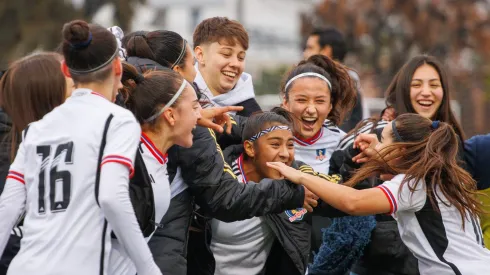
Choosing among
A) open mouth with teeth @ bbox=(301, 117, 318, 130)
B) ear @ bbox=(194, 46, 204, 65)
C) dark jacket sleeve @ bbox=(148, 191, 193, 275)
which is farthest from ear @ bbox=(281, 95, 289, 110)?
dark jacket sleeve @ bbox=(148, 191, 193, 275)

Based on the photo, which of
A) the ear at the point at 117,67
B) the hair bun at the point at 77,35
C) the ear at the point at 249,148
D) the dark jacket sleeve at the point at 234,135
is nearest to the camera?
the hair bun at the point at 77,35

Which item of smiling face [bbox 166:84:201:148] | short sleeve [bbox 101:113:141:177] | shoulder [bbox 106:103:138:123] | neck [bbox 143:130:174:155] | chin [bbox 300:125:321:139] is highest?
shoulder [bbox 106:103:138:123]

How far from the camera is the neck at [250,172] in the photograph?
5.78 meters

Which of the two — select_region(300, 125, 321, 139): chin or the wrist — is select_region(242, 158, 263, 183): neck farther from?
select_region(300, 125, 321, 139): chin

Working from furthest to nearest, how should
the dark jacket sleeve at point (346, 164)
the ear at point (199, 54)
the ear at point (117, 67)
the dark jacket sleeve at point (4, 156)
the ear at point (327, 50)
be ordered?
the ear at point (327, 50), the ear at point (199, 54), the dark jacket sleeve at point (346, 164), the dark jacket sleeve at point (4, 156), the ear at point (117, 67)

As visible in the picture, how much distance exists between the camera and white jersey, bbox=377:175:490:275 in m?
5.35

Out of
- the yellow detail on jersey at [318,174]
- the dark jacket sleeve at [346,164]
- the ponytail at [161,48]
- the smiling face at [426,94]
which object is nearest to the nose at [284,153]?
the yellow detail on jersey at [318,174]

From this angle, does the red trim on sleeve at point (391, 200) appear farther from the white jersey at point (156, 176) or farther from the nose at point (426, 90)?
the nose at point (426, 90)

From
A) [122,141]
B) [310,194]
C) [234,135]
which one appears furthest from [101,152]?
[234,135]

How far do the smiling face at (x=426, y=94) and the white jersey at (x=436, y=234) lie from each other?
163cm

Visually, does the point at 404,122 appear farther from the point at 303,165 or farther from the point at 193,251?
the point at 193,251

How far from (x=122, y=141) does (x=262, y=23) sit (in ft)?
123

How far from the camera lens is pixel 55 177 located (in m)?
4.38

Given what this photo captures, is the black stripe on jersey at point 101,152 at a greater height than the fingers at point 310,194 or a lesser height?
greater
